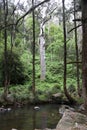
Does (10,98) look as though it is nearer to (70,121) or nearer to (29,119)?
(29,119)

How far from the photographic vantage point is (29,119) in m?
14.1

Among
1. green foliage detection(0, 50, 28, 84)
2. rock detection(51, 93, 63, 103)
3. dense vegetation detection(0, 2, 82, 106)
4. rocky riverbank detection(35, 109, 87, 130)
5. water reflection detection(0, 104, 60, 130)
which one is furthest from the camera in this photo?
green foliage detection(0, 50, 28, 84)

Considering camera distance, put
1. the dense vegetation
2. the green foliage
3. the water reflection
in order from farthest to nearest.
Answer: the green foliage
the dense vegetation
the water reflection

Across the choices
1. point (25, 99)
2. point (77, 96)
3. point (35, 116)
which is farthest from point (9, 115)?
point (77, 96)

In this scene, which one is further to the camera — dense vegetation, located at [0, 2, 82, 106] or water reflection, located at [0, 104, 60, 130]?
dense vegetation, located at [0, 2, 82, 106]

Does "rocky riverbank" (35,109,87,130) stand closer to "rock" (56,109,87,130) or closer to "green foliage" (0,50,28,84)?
"rock" (56,109,87,130)

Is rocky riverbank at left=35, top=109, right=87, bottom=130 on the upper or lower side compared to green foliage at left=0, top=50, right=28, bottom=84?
lower

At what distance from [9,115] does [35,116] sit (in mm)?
1334

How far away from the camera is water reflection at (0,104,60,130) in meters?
12.3

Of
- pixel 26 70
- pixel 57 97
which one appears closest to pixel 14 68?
pixel 26 70

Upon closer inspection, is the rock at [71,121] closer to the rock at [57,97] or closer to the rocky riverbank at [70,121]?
the rocky riverbank at [70,121]

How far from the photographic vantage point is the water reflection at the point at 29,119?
40.4ft

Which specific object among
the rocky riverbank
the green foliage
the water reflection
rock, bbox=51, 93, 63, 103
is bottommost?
the water reflection

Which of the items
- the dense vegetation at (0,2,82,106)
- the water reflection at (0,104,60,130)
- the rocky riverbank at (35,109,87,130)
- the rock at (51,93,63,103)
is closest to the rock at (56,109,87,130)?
the rocky riverbank at (35,109,87,130)
